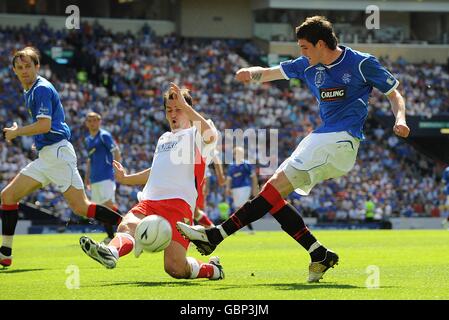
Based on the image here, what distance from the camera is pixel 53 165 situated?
12312mm

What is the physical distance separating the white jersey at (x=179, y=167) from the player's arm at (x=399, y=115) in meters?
1.87

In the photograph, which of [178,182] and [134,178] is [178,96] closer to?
[178,182]

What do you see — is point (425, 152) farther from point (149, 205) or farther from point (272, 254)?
point (149, 205)

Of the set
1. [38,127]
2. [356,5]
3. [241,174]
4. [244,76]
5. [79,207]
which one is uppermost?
[356,5]

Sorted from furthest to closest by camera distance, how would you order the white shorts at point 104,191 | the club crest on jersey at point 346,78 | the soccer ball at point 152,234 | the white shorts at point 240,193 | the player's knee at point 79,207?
the white shorts at point 240,193 < the white shorts at point 104,191 < the player's knee at point 79,207 < the club crest on jersey at point 346,78 < the soccer ball at point 152,234

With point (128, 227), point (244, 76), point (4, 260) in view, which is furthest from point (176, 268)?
point (4, 260)

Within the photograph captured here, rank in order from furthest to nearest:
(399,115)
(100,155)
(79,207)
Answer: (100,155) < (79,207) < (399,115)

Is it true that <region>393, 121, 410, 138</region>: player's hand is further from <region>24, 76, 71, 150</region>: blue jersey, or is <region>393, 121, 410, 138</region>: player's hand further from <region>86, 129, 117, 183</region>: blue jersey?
<region>86, 129, 117, 183</region>: blue jersey

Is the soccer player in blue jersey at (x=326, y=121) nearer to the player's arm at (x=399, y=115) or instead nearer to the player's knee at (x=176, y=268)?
the player's arm at (x=399, y=115)

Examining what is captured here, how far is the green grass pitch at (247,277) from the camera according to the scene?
8.30 meters

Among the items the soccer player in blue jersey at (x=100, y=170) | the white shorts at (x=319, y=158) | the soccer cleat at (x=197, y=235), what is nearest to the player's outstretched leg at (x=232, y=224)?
the soccer cleat at (x=197, y=235)

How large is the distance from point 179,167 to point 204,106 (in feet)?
95.2
